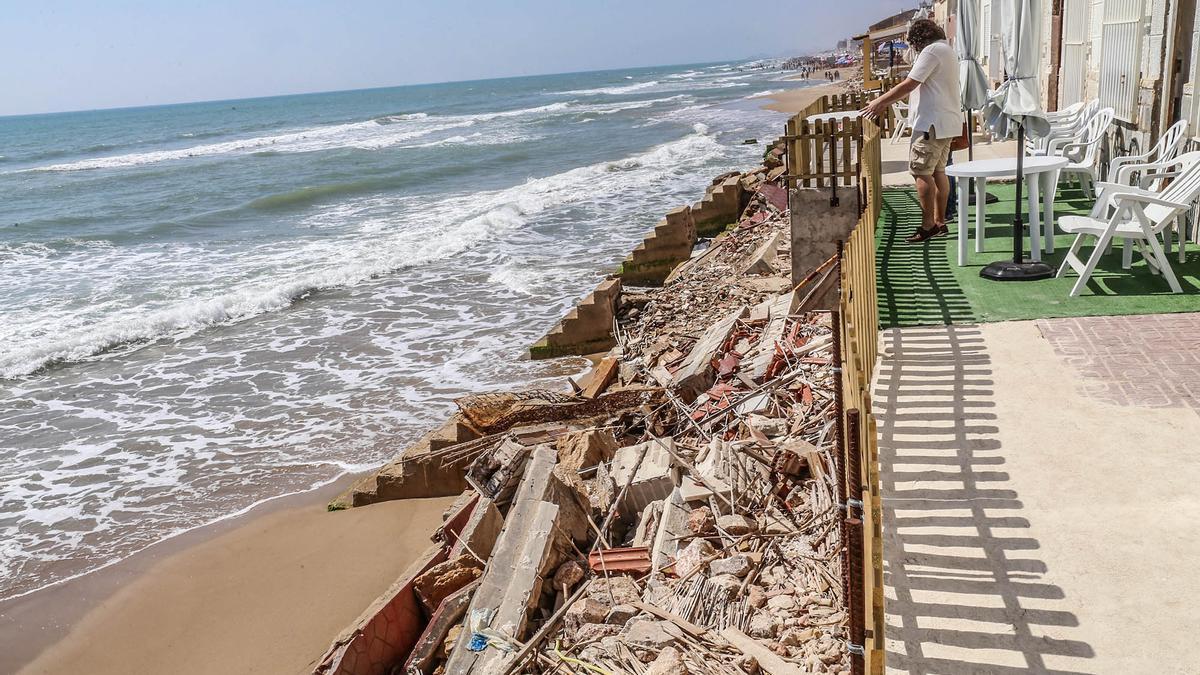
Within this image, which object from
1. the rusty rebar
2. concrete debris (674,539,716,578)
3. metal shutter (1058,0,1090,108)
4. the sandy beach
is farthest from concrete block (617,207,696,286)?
the sandy beach

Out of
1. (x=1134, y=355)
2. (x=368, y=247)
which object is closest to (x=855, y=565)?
(x=1134, y=355)

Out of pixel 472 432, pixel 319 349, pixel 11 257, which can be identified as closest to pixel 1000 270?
pixel 472 432

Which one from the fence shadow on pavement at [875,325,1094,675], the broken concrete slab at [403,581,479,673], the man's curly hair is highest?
the man's curly hair

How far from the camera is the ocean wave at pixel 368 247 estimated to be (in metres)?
14.1

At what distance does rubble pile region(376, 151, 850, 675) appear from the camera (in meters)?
4.18

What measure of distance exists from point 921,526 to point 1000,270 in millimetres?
4044

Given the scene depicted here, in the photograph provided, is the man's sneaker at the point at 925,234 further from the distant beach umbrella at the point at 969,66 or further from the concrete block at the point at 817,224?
the distant beach umbrella at the point at 969,66

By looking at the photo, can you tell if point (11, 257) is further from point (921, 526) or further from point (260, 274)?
point (921, 526)

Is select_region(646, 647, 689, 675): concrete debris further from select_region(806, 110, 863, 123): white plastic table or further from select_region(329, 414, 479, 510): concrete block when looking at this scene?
select_region(806, 110, 863, 123): white plastic table

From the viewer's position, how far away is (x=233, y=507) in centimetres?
821

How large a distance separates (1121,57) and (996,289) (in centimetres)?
409

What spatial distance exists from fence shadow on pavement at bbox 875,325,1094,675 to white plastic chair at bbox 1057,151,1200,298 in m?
1.77

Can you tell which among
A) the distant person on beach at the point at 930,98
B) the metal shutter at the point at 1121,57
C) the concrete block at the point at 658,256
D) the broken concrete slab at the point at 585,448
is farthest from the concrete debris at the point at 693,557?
the concrete block at the point at 658,256

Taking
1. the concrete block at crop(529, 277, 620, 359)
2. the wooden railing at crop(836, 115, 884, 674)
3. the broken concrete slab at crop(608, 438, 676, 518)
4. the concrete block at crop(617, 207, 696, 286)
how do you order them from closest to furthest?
the wooden railing at crop(836, 115, 884, 674) < the broken concrete slab at crop(608, 438, 676, 518) < the concrete block at crop(529, 277, 620, 359) < the concrete block at crop(617, 207, 696, 286)
